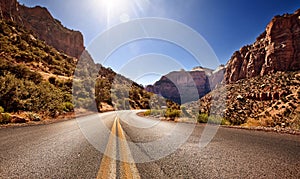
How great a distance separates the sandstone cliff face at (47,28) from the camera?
62959 mm

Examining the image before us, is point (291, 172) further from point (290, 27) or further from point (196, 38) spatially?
point (290, 27)

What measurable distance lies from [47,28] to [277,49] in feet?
305

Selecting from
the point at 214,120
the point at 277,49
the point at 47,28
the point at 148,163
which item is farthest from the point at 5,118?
the point at 47,28

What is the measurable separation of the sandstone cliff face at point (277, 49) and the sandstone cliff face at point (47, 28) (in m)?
81.1

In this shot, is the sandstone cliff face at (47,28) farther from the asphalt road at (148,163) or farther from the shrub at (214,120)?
the asphalt road at (148,163)

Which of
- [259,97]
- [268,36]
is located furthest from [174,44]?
[268,36]

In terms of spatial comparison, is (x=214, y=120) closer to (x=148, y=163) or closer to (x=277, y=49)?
(x=148, y=163)

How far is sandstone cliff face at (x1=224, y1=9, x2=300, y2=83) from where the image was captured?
54562mm

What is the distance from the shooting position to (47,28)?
71.6 meters

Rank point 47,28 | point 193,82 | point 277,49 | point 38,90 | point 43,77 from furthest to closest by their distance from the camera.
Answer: point 193,82, point 47,28, point 277,49, point 43,77, point 38,90

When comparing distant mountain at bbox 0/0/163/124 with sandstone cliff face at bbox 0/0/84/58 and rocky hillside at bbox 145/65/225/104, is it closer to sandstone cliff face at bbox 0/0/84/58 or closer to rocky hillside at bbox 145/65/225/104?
sandstone cliff face at bbox 0/0/84/58

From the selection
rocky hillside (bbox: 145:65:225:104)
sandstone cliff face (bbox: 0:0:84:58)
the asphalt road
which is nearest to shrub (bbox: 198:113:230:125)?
the asphalt road

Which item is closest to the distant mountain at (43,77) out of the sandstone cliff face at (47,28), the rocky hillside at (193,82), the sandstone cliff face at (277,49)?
the sandstone cliff face at (47,28)

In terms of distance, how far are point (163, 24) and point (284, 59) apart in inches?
2257
